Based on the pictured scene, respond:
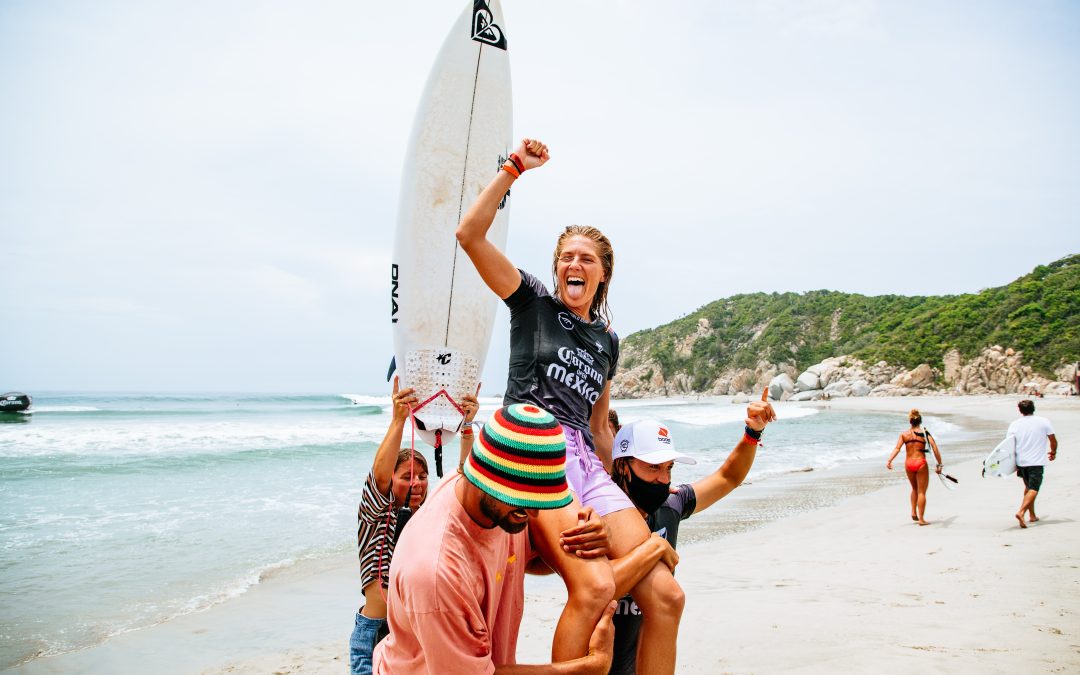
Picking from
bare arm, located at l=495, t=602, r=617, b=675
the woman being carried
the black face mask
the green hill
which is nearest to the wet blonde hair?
the woman being carried

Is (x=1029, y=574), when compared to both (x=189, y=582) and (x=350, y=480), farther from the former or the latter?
(x=350, y=480)

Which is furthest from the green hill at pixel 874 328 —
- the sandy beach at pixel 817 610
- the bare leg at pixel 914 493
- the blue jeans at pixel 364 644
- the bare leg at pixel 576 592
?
the bare leg at pixel 576 592

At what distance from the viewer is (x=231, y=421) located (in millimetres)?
29531

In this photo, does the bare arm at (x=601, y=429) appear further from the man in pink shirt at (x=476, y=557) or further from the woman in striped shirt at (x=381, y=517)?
the man in pink shirt at (x=476, y=557)

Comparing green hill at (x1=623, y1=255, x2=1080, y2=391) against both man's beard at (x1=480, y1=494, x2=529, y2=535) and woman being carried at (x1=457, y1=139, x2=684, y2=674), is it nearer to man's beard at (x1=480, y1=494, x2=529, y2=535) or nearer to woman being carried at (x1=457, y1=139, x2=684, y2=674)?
woman being carried at (x1=457, y1=139, x2=684, y2=674)

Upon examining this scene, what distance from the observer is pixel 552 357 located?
2.51 m

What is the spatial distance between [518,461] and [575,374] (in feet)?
3.32

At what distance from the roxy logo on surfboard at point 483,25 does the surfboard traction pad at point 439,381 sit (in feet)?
8.13

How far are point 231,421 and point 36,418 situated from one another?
9.11 metres

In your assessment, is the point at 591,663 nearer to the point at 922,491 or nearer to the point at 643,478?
the point at 643,478

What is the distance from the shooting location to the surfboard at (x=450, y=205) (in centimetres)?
431

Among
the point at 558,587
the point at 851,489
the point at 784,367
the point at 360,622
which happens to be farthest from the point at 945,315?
the point at 360,622

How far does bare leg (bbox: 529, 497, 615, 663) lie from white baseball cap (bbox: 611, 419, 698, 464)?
2.21 ft

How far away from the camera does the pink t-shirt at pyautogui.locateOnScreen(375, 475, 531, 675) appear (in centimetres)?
147
